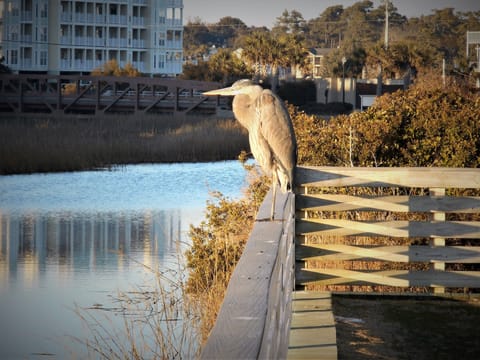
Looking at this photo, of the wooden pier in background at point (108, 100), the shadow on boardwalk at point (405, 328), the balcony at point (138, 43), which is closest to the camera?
the shadow on boardwalk at point (405, 328)

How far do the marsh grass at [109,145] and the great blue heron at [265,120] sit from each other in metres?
18.4

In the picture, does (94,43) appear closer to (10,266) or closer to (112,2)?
(112,2)

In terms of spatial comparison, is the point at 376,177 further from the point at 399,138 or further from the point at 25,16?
the point at 25,16

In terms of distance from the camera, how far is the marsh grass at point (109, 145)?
81.4 ft

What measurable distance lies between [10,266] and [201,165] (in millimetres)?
13579

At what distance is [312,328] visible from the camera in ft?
19.3

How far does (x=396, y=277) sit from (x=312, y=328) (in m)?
1.18

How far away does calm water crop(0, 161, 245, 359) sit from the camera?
33.7ft

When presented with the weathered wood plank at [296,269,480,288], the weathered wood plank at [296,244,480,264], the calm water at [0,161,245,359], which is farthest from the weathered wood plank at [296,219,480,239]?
the calm water at [0,161,245,359]

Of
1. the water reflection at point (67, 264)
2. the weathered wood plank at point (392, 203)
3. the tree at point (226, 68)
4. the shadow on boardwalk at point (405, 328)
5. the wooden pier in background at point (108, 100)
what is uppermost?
the tree at point (226, 68)

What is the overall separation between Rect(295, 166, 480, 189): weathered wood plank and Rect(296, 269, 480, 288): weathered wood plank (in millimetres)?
683

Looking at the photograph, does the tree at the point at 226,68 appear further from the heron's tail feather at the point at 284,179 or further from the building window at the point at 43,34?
the heron's tail feather at the point at 284,179

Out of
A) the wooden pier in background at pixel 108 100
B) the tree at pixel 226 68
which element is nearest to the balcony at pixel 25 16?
the tree at pixel 226 68

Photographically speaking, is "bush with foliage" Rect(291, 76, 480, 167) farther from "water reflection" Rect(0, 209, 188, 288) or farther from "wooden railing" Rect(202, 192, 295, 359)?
"wooden railing" Rect(202, 192, 295, 359)
